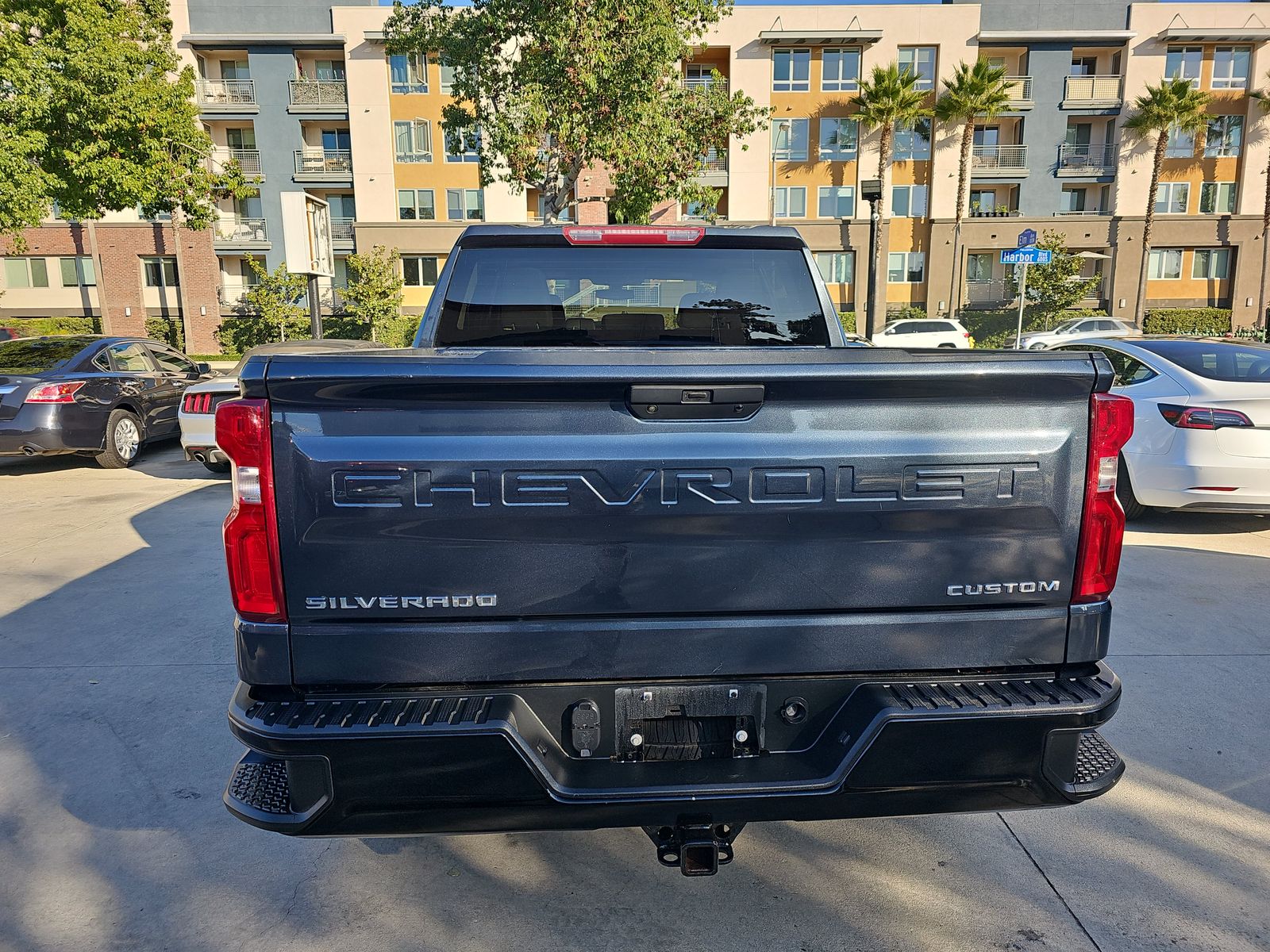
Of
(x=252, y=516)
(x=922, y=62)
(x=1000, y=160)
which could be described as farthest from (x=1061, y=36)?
(x=252, y=516)

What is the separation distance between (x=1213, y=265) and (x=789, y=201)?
2211 centimetres

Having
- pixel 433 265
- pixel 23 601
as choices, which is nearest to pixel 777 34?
pixel 433 265

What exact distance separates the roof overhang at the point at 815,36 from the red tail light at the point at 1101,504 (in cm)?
4236

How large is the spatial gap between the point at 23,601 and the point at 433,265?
3710 centimetres

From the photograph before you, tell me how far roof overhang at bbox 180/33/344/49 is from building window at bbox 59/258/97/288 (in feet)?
38.3

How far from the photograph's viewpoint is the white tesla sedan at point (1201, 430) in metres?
6.75

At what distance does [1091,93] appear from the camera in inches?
1650

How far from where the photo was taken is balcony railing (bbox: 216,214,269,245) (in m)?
40.6

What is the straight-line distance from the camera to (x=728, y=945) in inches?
101

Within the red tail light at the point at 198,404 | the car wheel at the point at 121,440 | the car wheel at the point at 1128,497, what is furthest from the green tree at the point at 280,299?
the car wheel at the point at 1128,497

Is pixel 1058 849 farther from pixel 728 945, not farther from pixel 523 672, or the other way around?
pixel 523 672

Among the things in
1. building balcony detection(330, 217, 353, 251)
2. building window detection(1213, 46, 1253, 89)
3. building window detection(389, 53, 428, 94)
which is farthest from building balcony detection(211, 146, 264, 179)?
building window detection(1213, 46, 1253, 89)

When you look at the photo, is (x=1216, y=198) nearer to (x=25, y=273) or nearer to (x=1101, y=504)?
(x=1101, y=504)

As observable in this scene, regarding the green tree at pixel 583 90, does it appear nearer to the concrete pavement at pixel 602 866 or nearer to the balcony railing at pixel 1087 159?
the concrete pavement at pixel 602 866
